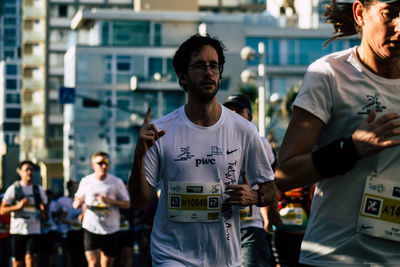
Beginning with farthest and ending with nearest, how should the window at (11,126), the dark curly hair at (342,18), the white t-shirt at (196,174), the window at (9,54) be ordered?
1. the window at (9,54)
2. the window at (11,126)
3. the white t-shirt at (196,174)
4. the dark curly hair at (342,18)

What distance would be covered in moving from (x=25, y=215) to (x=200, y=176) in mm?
9865

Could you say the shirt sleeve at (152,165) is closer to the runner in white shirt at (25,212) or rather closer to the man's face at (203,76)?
the man's face at (203,76)

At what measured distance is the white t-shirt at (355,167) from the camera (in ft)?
11.3

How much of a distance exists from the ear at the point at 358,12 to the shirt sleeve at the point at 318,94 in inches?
8.8

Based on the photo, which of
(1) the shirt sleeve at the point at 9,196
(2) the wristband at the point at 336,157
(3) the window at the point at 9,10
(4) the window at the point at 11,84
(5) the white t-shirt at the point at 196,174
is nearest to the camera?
(2) the wristband at the point at 336,157

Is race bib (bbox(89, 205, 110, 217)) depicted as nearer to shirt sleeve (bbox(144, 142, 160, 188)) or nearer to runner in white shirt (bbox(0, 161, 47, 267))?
runner in white shirt (bbox(0, 161, 47, 267))

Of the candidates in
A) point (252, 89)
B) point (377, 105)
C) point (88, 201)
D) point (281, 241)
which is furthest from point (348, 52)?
point (252, 89)

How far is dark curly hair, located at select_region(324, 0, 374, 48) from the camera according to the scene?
3.75 m

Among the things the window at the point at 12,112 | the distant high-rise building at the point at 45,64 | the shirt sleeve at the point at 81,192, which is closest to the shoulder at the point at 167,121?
the shirt sleeve at the point at 81,192

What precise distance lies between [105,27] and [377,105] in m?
59.8

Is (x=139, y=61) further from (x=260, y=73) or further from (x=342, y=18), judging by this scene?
(x=342, y=18)

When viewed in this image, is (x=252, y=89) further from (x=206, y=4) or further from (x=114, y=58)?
(x=206, y=4)

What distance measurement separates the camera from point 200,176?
5.55 m

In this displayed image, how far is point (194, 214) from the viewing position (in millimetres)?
5535
